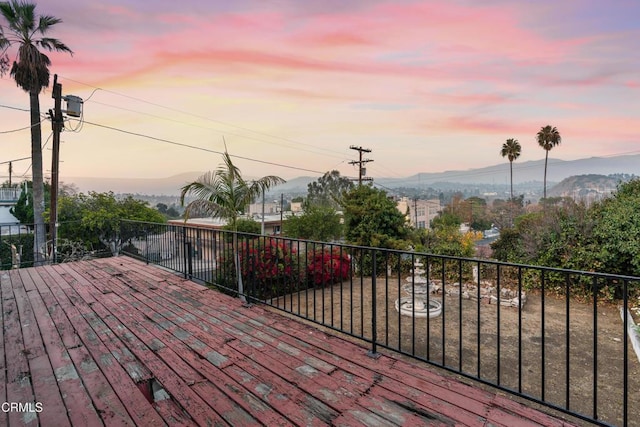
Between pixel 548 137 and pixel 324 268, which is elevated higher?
pixel 548 137

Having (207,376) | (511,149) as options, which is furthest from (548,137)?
(207,376)

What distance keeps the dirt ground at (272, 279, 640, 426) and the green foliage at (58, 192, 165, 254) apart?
11.4 meters

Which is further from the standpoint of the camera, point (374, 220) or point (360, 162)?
point (360, 162)

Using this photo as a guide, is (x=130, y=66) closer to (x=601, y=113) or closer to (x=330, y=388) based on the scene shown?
(x=330, y=388)

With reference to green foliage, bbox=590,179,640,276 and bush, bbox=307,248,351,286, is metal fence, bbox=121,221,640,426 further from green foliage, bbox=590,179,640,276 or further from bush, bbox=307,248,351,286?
green foliage, bbox=590,179,640,276

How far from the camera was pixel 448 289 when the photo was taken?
7.81 m

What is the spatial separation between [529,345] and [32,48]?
16.8 metres

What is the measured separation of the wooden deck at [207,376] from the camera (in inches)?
A: 63.2

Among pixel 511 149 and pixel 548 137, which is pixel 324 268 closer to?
pixel 548 137

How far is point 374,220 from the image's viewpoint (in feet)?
33.3

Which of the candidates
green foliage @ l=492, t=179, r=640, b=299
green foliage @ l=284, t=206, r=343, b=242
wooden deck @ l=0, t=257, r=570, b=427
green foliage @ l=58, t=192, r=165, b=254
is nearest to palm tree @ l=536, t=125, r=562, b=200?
green foliage @ l=284, t=206, r=343, b=242

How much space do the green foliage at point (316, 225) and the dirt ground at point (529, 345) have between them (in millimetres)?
13257

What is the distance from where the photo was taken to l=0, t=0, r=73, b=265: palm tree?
11.0 metres

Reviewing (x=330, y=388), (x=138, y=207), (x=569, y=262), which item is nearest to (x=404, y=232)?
(x=569, y=262)
